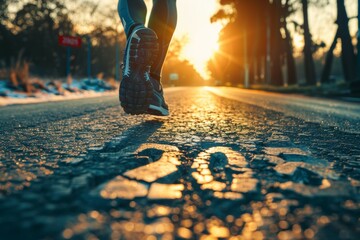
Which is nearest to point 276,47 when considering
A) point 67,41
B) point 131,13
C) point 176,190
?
point 67,41

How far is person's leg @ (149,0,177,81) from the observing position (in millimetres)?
2594

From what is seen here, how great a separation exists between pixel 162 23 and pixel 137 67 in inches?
27.6

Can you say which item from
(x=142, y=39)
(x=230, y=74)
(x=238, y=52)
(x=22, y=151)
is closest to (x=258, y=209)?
(x=22, y=151)

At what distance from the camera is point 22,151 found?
130 cm

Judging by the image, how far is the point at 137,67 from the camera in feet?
6.88

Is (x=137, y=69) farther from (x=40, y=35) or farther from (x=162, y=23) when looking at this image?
(x=40, y=35)

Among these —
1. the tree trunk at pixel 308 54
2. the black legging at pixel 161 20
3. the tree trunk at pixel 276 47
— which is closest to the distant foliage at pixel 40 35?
the tree trunk at pixel 276 47

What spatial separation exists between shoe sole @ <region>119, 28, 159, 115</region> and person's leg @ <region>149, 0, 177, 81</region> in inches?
17.8

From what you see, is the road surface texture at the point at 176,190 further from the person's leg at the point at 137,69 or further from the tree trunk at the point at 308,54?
the tree trunk at the point at 308,54

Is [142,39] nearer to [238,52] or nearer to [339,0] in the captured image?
[339,0]

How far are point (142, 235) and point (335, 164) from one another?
2.79ft

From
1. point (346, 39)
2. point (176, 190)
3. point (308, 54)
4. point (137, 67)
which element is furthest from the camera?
point (308, 54)

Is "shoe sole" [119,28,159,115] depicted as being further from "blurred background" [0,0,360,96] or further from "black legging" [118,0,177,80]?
"blurred background" [0,0,360,96]

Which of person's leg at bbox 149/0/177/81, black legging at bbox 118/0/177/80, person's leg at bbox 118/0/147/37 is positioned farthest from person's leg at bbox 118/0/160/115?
person's leg at bbox 149/0/177/81
